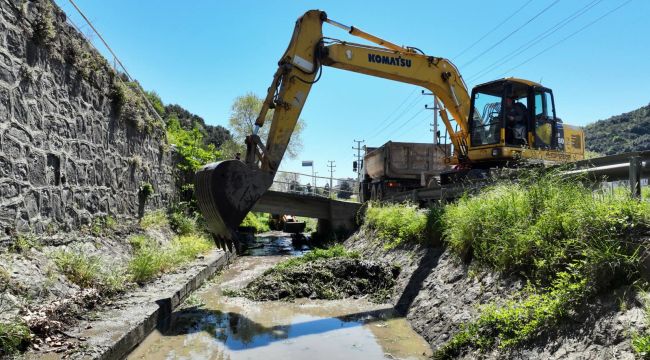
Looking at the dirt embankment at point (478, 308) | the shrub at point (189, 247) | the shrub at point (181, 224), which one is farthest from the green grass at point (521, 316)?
the shrub at point (181, 224)

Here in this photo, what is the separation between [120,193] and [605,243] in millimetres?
9640

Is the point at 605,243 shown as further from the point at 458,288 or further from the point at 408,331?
the point at 408,331

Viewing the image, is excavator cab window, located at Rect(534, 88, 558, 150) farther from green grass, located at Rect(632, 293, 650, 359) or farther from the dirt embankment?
green grass, located at Rect(632, 293, 650, 359)

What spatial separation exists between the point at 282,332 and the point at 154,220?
711 cm

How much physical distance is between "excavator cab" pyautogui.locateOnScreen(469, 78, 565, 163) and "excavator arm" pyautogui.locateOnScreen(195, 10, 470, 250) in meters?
0.50

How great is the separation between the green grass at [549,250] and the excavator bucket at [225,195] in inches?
136

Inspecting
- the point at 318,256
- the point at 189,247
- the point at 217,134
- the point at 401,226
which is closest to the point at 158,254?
the point at 189,247

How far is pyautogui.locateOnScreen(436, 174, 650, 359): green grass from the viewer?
164 inches

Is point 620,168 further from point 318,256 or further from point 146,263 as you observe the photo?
point 146,263

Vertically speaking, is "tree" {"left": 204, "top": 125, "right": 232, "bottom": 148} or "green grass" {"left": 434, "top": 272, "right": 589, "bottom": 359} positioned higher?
"tree" {"left": 204, "top": 125, "right": 232, "bottom": 148}

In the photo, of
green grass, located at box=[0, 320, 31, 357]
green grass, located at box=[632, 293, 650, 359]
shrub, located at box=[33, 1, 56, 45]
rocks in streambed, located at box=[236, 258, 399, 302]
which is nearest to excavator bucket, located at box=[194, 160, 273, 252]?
rocks in streambed, located at box=[236, 258, 399, 302]

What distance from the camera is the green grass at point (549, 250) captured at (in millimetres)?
4160

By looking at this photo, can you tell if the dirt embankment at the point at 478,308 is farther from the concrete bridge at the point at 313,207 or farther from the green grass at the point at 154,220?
the concrete bridge at the point at 313,207

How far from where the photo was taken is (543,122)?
11.6m
